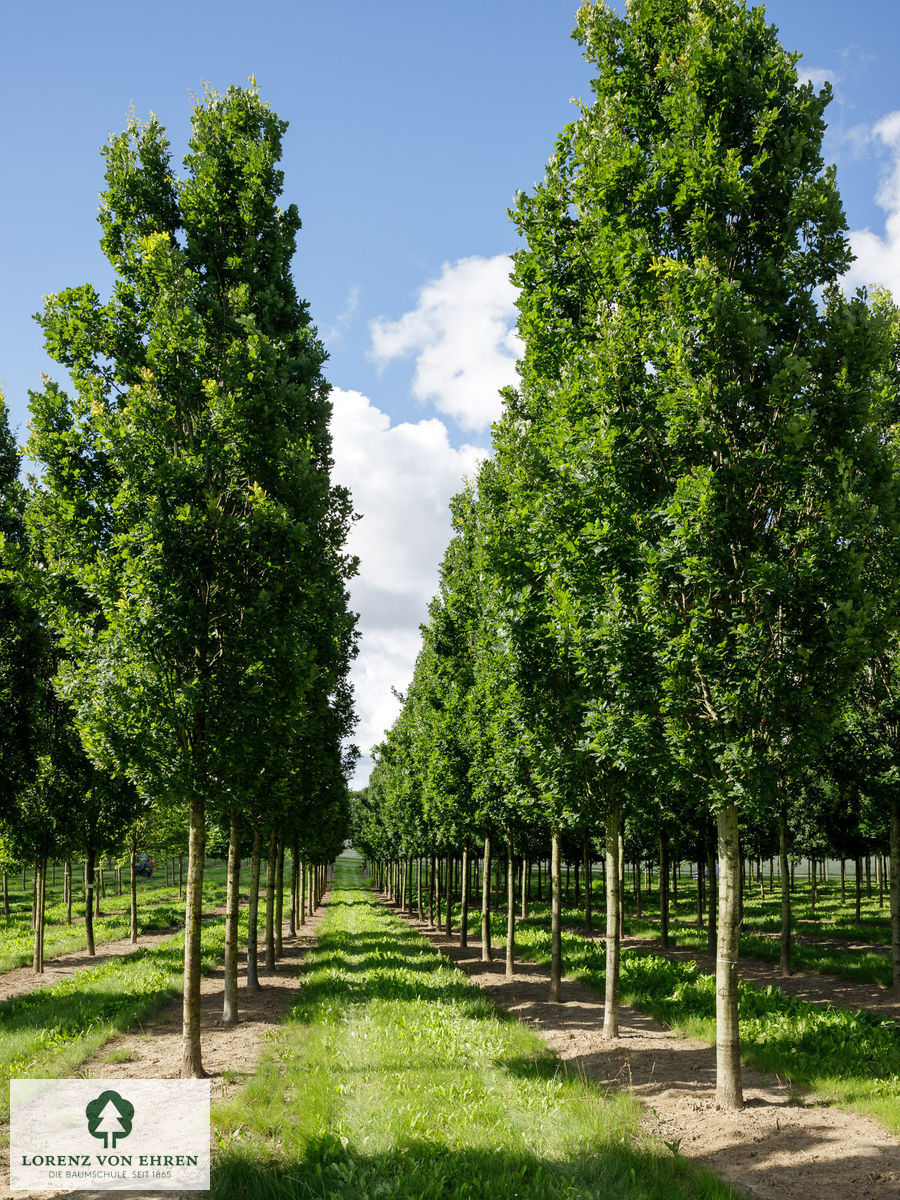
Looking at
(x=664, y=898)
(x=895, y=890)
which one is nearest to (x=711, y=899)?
(x=664, y=898)

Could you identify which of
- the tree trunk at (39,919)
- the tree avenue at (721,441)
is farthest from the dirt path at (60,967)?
the tree avenue at (721,441)

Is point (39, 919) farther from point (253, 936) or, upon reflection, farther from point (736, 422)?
point (736, 422)

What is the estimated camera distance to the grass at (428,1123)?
6289 millimetres

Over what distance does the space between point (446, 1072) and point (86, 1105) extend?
14.2 feet

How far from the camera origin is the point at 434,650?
26125 millimetres

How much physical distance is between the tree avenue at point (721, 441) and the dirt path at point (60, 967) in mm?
16282

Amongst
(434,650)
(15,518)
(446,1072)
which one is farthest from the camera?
(434,650)

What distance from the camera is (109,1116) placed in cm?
816

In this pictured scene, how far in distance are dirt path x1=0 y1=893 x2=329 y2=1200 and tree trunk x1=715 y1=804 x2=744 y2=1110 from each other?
20.3 ft

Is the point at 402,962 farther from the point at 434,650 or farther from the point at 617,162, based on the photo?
the point at 617,162

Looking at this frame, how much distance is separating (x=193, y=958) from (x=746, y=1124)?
7.21 metres

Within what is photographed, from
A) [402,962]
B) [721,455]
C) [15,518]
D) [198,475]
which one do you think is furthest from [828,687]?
[15,518]

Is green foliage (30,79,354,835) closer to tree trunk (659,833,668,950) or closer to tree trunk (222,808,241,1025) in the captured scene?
tree trunk (222,808,241,1025)

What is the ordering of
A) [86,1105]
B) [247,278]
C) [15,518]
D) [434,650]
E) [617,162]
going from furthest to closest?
[434,650] → [15,518] → [247,278] → [617,162] → [86,1105]
